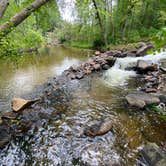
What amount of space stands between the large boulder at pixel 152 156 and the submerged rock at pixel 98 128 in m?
1.12

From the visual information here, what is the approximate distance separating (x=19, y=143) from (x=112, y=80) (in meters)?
6.01

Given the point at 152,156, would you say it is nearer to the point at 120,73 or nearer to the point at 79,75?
the point at 120,73

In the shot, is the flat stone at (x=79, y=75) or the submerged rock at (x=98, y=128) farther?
the flat stone at (x=79, y=75)

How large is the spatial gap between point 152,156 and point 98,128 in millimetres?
1520

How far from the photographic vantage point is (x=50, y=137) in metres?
4.68

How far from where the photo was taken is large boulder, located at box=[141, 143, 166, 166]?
11.3ft

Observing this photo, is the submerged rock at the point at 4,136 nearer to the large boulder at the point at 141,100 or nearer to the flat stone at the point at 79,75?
the large boulder at the point at 141,100

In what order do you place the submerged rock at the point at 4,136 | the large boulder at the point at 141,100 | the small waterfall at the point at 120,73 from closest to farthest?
the submerged rock at the point at 4,136 < the large boulder at the point at 141,100 < the small waterfall at the point at 120,73

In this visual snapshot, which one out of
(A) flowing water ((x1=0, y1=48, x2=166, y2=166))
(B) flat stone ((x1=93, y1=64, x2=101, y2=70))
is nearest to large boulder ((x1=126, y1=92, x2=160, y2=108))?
(A) flowing water ((x1=0, y1=48, x2=166, y2=166))

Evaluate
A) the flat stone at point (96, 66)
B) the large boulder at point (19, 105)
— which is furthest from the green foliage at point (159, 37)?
the flat stone at point (96, 66)

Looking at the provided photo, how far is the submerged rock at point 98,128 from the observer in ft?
15.1

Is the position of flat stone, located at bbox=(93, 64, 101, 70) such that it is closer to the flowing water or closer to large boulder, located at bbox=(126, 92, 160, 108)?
the flowing water

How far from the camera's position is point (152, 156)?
11.8ft

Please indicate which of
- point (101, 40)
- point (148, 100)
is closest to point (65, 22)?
point (101, 40)
